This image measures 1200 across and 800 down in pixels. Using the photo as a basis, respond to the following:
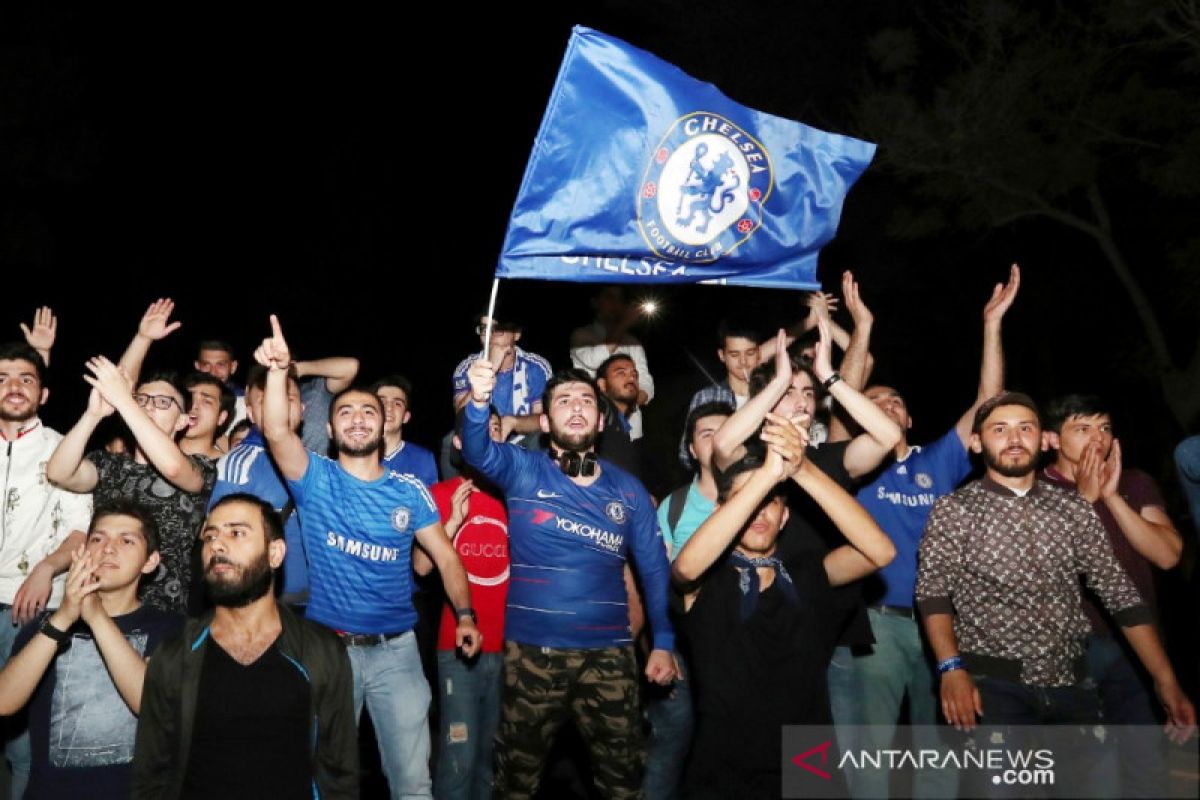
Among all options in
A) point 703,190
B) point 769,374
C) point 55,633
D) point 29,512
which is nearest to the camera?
point 55,633

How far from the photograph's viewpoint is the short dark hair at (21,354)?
620 centimetres

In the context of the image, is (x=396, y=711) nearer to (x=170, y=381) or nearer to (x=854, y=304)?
(x=170, y=381)

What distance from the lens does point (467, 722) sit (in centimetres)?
629

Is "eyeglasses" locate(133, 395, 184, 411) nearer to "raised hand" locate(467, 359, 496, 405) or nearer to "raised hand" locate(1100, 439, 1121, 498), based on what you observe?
"raised hand" locate(467, 359, 496, 405)

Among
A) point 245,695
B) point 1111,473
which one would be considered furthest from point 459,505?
point 1111,473

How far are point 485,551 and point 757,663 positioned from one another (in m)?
2.65

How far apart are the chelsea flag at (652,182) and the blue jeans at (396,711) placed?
2083 mm

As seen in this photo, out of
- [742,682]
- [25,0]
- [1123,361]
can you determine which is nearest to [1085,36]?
[1123,361]

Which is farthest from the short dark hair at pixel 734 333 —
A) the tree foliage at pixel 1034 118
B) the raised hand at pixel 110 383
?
the tree foliage at pixel 1034 118

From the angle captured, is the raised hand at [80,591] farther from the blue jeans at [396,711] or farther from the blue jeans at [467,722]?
the blue jeans at [467,722]

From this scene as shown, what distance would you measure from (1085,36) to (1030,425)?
14.4m

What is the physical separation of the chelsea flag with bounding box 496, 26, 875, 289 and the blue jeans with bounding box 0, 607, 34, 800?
3.35m

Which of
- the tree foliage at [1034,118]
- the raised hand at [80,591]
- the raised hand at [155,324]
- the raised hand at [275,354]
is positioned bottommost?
the raised hand at [80,591]

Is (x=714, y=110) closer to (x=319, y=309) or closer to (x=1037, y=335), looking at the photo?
(x=319, y=309)
